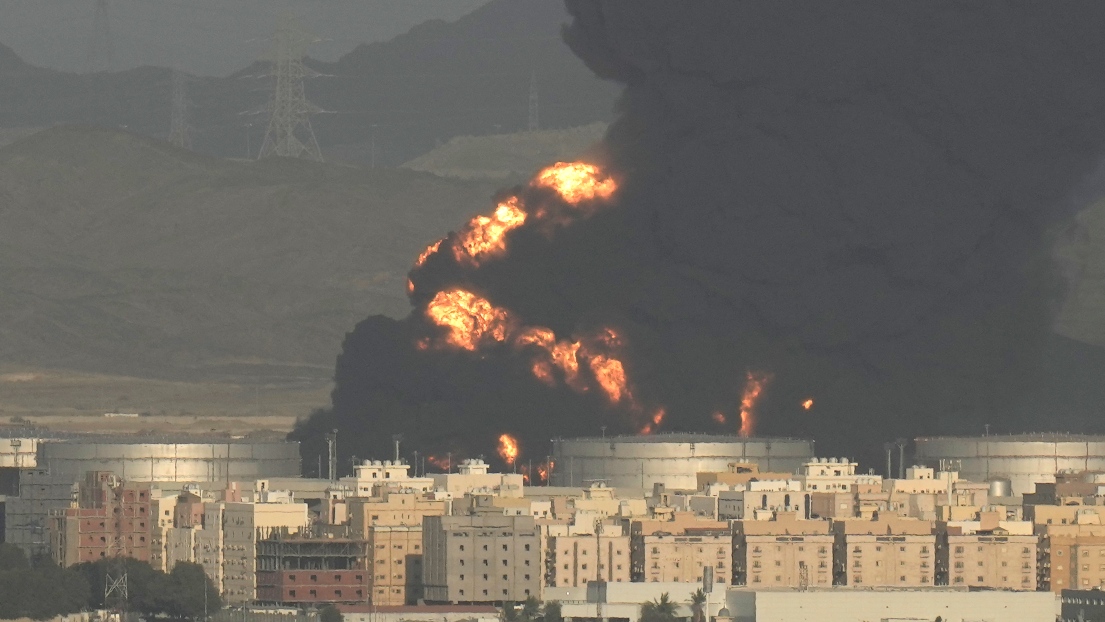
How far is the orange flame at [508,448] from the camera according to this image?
547 feet

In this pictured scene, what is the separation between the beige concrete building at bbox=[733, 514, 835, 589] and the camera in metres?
124

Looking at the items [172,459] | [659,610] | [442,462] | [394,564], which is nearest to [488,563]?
[394,564]

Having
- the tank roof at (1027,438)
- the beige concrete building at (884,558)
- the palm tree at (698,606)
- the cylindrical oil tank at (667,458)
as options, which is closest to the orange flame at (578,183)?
the cylindrical oil tank at (667,458)

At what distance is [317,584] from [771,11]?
47811 mm

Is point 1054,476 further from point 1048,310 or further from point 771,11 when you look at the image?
point 771,11

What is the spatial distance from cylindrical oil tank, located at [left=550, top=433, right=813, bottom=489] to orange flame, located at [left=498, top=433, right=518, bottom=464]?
586cm

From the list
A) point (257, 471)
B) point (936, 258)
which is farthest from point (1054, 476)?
point (257, 471)

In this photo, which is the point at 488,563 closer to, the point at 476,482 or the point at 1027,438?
the point at 476,482

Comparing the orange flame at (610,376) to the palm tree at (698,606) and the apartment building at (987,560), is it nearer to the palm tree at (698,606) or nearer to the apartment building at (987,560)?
the apartment building at (987,560)

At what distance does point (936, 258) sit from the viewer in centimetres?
16562

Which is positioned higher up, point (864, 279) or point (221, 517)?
point (864, 279)

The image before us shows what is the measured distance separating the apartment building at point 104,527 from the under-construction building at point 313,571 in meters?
8.63

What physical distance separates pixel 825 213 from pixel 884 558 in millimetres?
42536

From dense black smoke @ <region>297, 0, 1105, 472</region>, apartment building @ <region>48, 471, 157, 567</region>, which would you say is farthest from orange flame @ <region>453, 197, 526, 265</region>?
apartment building @ <region>48, 471, 157, 567</region>
